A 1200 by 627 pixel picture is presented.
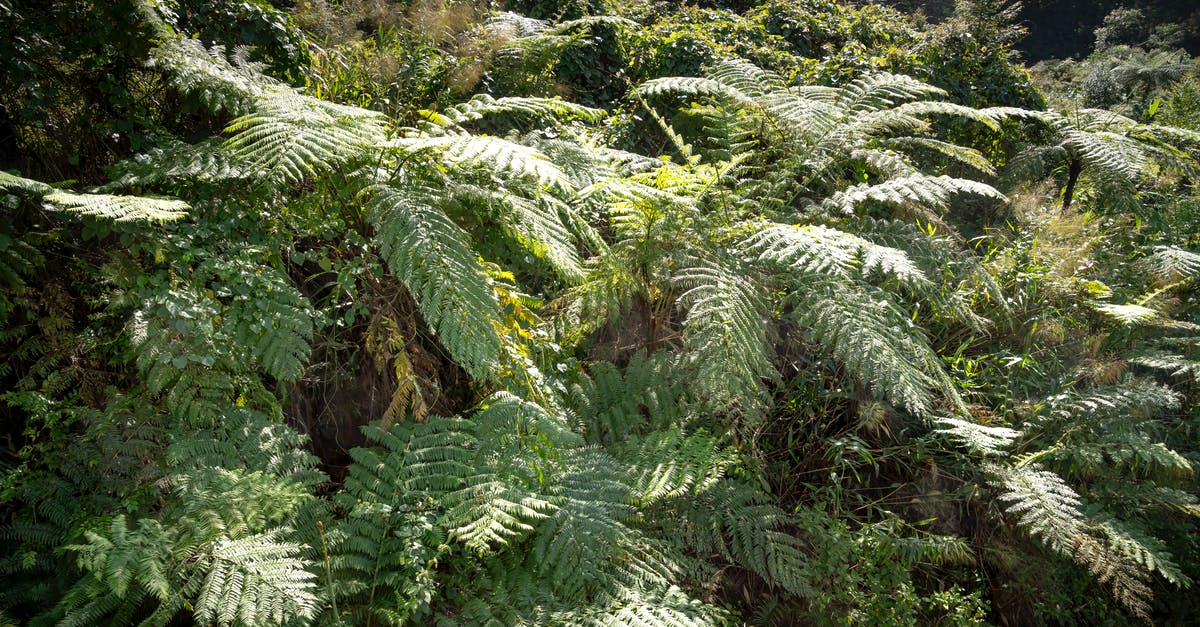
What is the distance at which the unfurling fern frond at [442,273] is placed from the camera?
226cm

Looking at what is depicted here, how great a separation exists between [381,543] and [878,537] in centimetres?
203

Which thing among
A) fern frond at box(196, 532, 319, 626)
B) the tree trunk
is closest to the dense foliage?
fern frond at box(196, 532, 319, 626)

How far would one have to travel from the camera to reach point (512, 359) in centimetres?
268

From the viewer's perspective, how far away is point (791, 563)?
2719 millimetres

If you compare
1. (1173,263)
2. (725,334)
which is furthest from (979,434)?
(1173,263)

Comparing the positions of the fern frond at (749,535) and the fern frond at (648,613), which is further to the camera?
the fern frond at (749,535)

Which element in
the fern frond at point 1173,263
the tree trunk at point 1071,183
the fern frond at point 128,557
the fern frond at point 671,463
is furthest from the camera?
the tree trunk at point 1071,183

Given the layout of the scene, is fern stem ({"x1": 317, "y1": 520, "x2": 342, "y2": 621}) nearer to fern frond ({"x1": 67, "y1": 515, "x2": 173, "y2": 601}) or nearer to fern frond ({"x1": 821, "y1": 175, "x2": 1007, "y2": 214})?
fern frond ({"x1": 67, "y1": 515, "x2": 173, "y2": 601})

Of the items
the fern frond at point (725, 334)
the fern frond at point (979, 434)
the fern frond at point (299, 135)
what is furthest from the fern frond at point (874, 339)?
the fern frond at point (299, 135)

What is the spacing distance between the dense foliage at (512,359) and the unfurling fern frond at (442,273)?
0.01m

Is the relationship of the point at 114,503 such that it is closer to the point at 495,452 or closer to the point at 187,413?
the point at 187,413

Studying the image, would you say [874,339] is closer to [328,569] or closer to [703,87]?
[703,87]

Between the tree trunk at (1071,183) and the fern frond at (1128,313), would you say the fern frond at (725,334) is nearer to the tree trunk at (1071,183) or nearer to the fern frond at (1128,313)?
the fern frond at (1128,313)

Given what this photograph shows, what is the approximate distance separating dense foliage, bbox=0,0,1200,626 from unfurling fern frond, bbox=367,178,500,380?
15 millimetres
